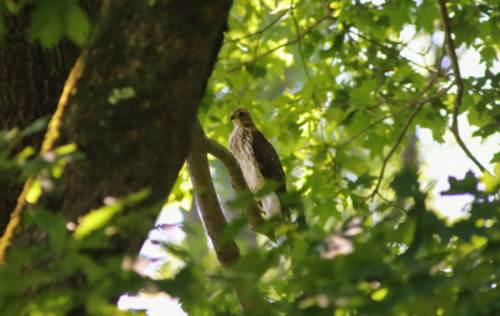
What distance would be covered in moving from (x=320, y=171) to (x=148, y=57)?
3936 millimetres

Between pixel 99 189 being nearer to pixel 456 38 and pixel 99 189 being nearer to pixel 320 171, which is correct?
pixel 320 171

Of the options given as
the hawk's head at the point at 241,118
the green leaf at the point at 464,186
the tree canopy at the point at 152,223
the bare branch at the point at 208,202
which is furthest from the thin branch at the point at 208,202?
the hawk's head at the point at 241,118

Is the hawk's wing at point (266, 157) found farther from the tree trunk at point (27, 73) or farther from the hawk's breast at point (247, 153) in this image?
the tree trunk at point (27, 73)

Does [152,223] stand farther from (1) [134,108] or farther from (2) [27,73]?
(2) [27,73]

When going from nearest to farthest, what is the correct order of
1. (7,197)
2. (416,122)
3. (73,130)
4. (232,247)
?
(73,130) → (7,197) → (232,247) → (416,122)

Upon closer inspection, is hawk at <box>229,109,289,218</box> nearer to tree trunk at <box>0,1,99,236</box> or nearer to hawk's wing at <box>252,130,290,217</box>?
hawk's wing at <box>252,130,290,217</box>

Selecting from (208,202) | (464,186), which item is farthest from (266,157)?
(464,186)

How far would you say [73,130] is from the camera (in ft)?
6.84

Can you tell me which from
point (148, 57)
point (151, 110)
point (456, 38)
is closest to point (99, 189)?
point (151, 110)

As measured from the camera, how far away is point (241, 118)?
309 inches

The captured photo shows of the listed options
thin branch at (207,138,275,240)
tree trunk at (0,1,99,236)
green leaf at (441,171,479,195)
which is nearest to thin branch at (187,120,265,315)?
thin branch at (207,138,275,240)

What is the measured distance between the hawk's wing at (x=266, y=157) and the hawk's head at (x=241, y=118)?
0.59 ft

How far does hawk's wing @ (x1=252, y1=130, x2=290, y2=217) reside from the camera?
7266 millimetres

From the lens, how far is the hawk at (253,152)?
7.37 meters
